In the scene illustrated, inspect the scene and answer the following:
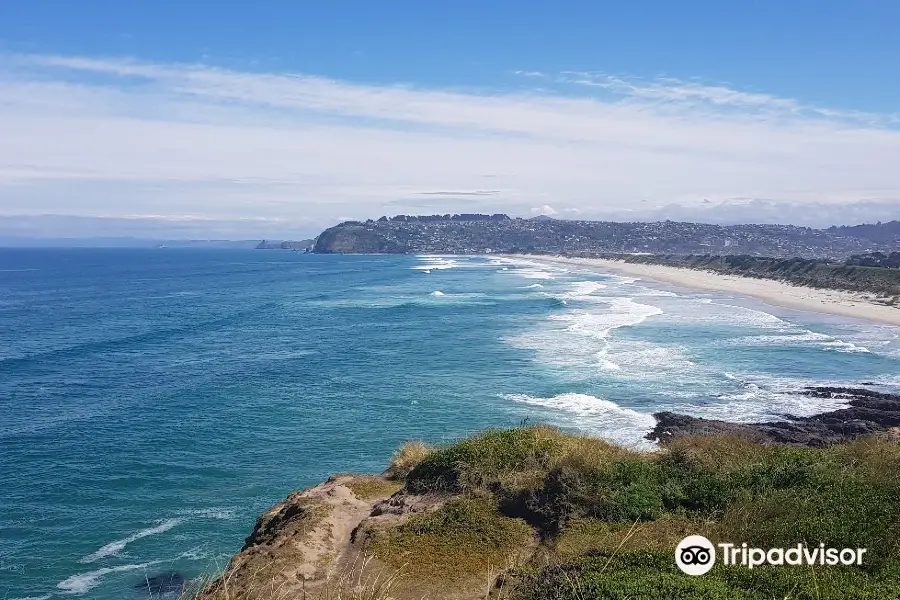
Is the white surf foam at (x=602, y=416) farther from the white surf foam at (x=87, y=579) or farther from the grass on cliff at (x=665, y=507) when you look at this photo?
the white surf foam at (x=87, y=579)

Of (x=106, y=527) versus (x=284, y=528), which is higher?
(x=284, y=528)

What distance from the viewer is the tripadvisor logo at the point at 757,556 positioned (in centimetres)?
879

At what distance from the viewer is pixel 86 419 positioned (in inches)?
→ 1194

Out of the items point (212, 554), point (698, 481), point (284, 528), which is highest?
point (698, 481)

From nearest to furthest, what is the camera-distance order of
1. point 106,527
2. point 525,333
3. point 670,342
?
point 106,527
point 670,342
point 525,333

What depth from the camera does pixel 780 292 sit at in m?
84.2

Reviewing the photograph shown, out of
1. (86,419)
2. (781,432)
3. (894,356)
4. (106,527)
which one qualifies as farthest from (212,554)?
(894,356)

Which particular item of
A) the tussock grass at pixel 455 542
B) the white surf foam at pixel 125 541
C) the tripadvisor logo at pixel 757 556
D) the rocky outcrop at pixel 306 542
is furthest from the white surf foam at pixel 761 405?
the white surf foam at pixel 125 541

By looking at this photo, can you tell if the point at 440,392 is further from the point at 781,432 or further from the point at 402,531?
the point at 402,531

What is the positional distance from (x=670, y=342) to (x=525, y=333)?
36.9ft

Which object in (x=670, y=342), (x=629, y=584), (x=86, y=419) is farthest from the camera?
(x=670, y=342)

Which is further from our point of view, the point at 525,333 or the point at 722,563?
the point at 525,333

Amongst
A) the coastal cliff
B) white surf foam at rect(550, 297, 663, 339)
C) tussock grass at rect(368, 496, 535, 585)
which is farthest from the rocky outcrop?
white surf foam at rect(550, 297, 663, 339)

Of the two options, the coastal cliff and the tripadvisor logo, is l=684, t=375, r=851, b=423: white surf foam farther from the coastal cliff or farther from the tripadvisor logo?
the tripadvisor logo
